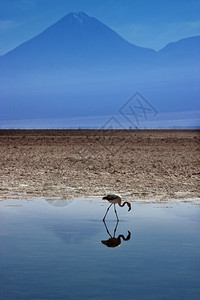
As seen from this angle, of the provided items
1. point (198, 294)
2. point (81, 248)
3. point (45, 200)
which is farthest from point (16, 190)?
point (198, 294)

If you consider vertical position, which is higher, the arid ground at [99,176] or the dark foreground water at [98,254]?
the arid ground at [99,176]

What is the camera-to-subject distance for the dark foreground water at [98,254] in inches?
267

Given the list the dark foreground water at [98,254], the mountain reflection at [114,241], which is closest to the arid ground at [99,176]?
the dark foreground water at [98,254]

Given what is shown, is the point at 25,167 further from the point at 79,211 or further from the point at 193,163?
the point at 79,211

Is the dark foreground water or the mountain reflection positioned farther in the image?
the mountain reflection

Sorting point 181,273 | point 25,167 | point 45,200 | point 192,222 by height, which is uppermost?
point 25,167

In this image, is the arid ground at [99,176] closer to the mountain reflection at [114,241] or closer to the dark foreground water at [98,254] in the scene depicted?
the dark foreground water at [98,254]

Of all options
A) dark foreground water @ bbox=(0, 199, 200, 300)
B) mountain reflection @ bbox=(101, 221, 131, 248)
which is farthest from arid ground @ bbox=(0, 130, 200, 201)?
mountain reflection @ bbox=(101, 221, 131, 248)

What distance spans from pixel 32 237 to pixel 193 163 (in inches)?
601

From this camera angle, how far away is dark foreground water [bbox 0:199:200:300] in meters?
6.77

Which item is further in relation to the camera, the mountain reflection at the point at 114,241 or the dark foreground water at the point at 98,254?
the mountain reflection at the point at 114,241

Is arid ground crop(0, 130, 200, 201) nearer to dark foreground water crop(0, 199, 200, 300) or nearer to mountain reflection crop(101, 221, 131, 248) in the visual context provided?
dark foreground water crop(0, 199, 200, 300)

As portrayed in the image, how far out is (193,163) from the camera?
2422 cm

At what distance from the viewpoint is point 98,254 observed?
28.0ft
